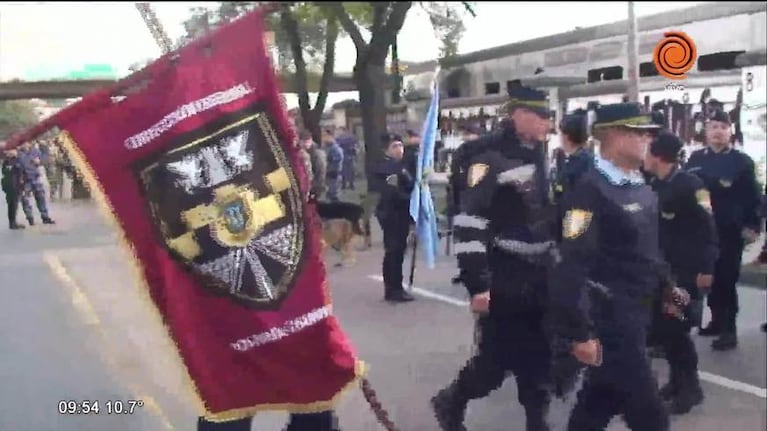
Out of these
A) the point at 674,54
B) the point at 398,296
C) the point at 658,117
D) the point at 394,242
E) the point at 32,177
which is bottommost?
the point at 398,296

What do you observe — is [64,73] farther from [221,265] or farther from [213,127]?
[221,265]

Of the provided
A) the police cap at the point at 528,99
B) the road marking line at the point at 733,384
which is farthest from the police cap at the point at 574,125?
the road marking line at the point at 733,384

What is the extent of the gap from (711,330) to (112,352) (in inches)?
161

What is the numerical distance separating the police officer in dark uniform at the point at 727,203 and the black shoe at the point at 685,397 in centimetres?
125

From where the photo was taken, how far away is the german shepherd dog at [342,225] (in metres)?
2.83

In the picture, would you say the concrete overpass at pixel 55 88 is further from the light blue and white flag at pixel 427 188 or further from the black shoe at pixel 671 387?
the black shoe at pixel 671 387

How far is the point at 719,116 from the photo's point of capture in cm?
566

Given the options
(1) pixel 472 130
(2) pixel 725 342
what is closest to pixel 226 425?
(1) pixel 472 130

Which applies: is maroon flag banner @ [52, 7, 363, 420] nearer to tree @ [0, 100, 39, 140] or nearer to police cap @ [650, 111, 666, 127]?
tree @ [0, 100, 39, 140]

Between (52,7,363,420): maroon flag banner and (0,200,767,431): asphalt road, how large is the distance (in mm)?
153

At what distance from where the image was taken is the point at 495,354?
12.4 ft

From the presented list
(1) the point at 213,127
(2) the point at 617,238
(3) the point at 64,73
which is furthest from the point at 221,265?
(2) the point at 617,238

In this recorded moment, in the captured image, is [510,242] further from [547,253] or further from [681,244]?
[681,244]

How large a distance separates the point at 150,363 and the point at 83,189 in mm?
954
